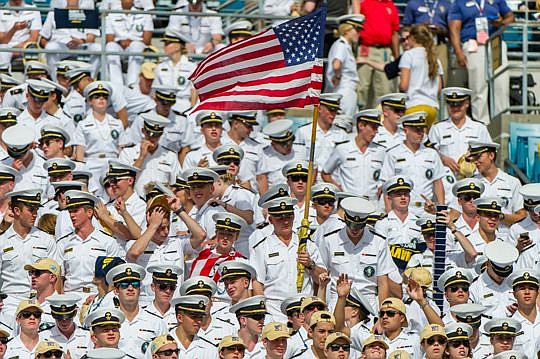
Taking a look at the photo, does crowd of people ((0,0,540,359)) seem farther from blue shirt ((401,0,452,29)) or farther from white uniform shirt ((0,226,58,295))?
blue shirt ((401,0,452,29))

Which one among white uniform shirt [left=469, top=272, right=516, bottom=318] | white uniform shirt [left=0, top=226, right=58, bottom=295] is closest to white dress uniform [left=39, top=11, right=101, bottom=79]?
white uniform shirt [left=0, top=226, right=58, bottom=295]

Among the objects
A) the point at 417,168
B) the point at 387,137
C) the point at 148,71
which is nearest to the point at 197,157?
the point at 387,137

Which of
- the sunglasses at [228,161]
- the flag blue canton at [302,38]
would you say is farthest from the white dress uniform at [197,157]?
the flag blue canton at [302,38]

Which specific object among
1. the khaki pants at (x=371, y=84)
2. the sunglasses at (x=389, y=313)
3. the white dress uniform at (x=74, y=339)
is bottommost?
the khaki pants at (x=371, y=84)

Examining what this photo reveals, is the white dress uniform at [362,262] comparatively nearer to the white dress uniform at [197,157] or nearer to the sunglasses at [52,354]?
the white dress uniform at [197,157]

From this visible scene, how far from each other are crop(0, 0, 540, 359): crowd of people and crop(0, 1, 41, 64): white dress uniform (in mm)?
328

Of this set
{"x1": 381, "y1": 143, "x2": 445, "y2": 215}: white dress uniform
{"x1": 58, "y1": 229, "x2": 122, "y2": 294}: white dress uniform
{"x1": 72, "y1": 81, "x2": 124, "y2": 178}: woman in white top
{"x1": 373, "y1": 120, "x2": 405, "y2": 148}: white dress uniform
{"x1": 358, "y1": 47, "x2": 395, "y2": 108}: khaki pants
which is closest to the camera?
{"x1": 58, "y1": 229, "x2": 122, "y2": 294}: white dress uniform

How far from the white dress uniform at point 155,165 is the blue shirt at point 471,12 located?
4.81 m

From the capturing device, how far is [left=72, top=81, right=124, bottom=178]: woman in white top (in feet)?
73.9

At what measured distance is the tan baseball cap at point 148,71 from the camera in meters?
24.2

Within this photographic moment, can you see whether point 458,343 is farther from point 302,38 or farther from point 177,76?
point 177,76

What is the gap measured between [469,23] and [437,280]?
6.72 metres

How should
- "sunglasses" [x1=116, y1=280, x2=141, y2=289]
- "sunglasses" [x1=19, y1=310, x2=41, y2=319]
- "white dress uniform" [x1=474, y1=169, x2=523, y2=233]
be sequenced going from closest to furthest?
1. "sunglasses" [x1=19, y1=310, x2=41, y2=319]
2. "sunglasses" [x1=116, y1=280, x2=141, y2=289]
3. "white dress uniform" [x1=474, y1=169, x2=523, y2=233]

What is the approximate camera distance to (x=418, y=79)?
79.5 feet
